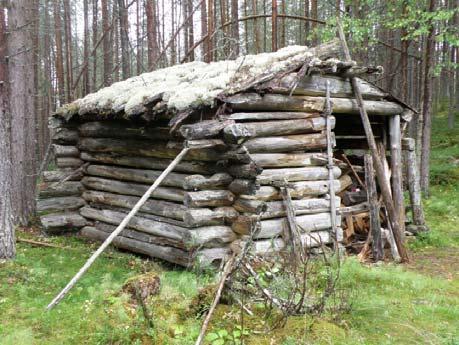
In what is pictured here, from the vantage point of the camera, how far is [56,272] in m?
7.61

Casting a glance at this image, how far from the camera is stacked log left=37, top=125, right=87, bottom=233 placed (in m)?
10.7

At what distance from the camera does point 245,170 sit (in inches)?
287

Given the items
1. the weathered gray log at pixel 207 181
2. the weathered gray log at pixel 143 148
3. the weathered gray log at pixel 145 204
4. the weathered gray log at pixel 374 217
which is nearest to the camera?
the weathered gray log at pixel 207 181

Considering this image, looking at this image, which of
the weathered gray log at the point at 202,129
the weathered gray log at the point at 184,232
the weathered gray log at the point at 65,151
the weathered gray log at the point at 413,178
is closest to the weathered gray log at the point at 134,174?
the weathered gray log at the point at 65,151

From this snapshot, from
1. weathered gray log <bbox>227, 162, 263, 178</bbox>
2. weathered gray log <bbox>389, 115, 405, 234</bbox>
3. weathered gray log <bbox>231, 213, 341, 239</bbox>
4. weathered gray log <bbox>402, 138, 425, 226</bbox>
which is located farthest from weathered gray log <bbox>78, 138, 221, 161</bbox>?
weathered gray log <bbox>402, 138, 425, 226</bbox>

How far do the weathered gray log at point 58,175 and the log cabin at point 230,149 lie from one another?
835 millimetres

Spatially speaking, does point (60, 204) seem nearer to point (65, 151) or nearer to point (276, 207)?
point (65, 151)

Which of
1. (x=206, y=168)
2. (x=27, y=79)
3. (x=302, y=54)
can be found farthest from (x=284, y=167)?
(x=27, y=79)

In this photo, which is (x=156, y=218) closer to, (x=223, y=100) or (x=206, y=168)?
(x=206, y=168)

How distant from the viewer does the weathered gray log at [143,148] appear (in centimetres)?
768

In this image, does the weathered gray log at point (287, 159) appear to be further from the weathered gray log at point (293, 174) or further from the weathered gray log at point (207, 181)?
the weathered gray log at point (207, 181)

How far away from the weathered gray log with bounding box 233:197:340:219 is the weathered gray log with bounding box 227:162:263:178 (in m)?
0.42

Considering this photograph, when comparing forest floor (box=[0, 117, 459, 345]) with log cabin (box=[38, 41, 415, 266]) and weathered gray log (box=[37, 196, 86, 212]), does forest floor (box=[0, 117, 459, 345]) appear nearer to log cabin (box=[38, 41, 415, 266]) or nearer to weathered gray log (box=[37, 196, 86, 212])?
log cabin (box=[38, 41, 415, 266])

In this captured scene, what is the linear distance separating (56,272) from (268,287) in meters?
3.93
